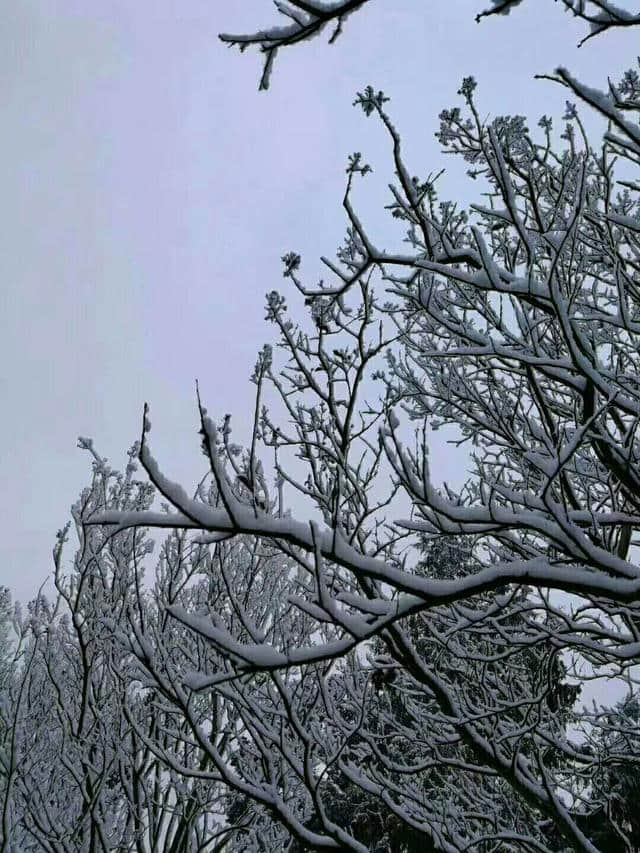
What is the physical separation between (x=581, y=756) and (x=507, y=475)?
202 centimetres

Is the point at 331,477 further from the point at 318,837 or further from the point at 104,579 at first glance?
the point at 104,579

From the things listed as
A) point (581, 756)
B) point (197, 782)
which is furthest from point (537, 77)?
point (197, 782)

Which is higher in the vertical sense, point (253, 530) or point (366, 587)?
point (366, 587)

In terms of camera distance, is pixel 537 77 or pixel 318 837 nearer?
pixel 537 77

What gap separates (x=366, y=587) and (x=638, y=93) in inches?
126

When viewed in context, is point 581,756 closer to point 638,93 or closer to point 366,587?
point 366,587

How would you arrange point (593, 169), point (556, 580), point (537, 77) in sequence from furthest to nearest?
point (593, 169) → point (537, 77) → point (556, 580)

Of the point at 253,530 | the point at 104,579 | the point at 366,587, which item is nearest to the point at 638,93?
the point at 366,587

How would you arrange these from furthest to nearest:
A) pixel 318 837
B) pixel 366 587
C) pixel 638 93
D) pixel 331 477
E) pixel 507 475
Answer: pixel 507 475, pixel 331 477, pixel 638 93, pixel 366 587, pixel 318 837

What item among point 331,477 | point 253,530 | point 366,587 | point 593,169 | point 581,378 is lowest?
point 253,530

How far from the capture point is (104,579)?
621cm

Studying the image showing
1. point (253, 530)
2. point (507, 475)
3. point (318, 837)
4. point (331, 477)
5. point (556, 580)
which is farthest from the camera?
point (507, 475)

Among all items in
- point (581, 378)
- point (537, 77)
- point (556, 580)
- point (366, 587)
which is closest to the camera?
point (556, 580)

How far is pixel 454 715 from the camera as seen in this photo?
351cm
